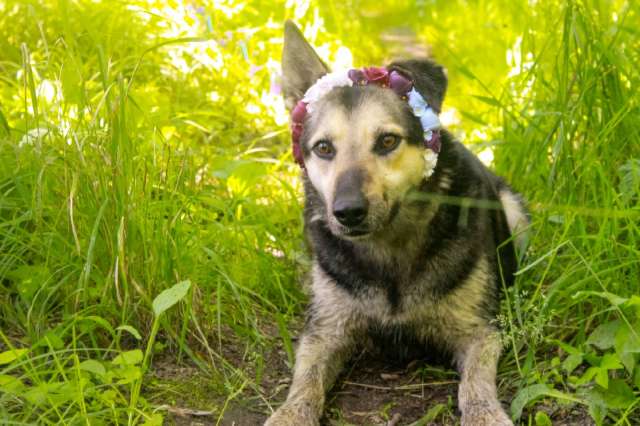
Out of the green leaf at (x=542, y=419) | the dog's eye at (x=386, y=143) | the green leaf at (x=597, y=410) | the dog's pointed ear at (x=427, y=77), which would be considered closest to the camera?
the green leaf at (x=597, y=410)

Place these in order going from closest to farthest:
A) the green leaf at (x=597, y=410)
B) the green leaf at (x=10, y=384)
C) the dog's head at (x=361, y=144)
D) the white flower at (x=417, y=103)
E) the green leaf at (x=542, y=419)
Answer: the green leaf at (x=10, y=384) < the green leaf at (x=597, y=410) < the green leaf at (x=542, y=419) < the dog's head at (x=361, y=144) < the white flower at (x=417, y=103)

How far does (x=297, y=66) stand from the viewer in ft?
11.4

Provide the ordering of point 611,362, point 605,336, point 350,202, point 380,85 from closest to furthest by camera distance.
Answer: point 611,362 → point 605,336 → point 350,202 → point 380,85

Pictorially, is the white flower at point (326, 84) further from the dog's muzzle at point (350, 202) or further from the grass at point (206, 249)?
the dog's muzzle at point (350, 202)

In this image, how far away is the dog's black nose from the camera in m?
2.88

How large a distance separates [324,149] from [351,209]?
399mm

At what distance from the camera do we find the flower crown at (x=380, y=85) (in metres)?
A: 3.20

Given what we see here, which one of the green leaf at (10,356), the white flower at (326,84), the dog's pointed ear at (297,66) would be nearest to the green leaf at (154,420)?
the green leaf at (10,356)

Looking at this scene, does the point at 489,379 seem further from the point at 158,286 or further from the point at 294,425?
the point at 158,286

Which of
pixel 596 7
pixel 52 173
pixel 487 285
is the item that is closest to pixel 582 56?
pixel 596 7

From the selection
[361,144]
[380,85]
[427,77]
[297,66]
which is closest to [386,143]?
[361,144]

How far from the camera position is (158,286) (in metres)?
3.14

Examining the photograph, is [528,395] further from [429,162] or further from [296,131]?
[296,131]

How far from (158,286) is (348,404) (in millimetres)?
826
